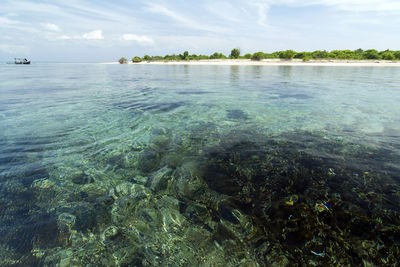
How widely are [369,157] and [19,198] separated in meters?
6.94

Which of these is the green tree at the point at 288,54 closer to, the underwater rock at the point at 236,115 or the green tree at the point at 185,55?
the green tree at the point at 185,55

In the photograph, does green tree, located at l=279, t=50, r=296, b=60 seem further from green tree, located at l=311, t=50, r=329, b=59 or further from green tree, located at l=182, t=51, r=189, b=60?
green tree, located at l=182, t=51, r=189, b=60

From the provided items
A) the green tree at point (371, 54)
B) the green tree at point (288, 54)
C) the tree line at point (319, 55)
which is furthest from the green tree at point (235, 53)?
the green tree at point (371, 54)

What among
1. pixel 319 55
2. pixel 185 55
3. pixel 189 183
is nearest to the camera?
pixel 189 183

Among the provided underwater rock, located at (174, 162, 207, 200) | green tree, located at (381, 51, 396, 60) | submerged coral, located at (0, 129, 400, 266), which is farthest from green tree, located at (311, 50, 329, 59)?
underwater rock, located at (174, 162, 207, 200)

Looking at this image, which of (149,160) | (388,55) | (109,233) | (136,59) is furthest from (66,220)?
(136,59)

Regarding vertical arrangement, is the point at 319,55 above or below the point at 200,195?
above

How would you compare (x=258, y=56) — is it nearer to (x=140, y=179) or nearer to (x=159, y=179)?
(x=159, y=179)

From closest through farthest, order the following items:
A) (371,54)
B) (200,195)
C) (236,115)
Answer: (200,195)
(236,115)
(371,54)

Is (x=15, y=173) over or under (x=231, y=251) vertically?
over

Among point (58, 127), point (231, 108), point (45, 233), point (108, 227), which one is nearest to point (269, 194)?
point (108, 227)

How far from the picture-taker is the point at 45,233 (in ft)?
7.84

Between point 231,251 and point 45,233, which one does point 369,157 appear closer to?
point 231,251

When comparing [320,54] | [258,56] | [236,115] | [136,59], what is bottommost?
[236,115]
